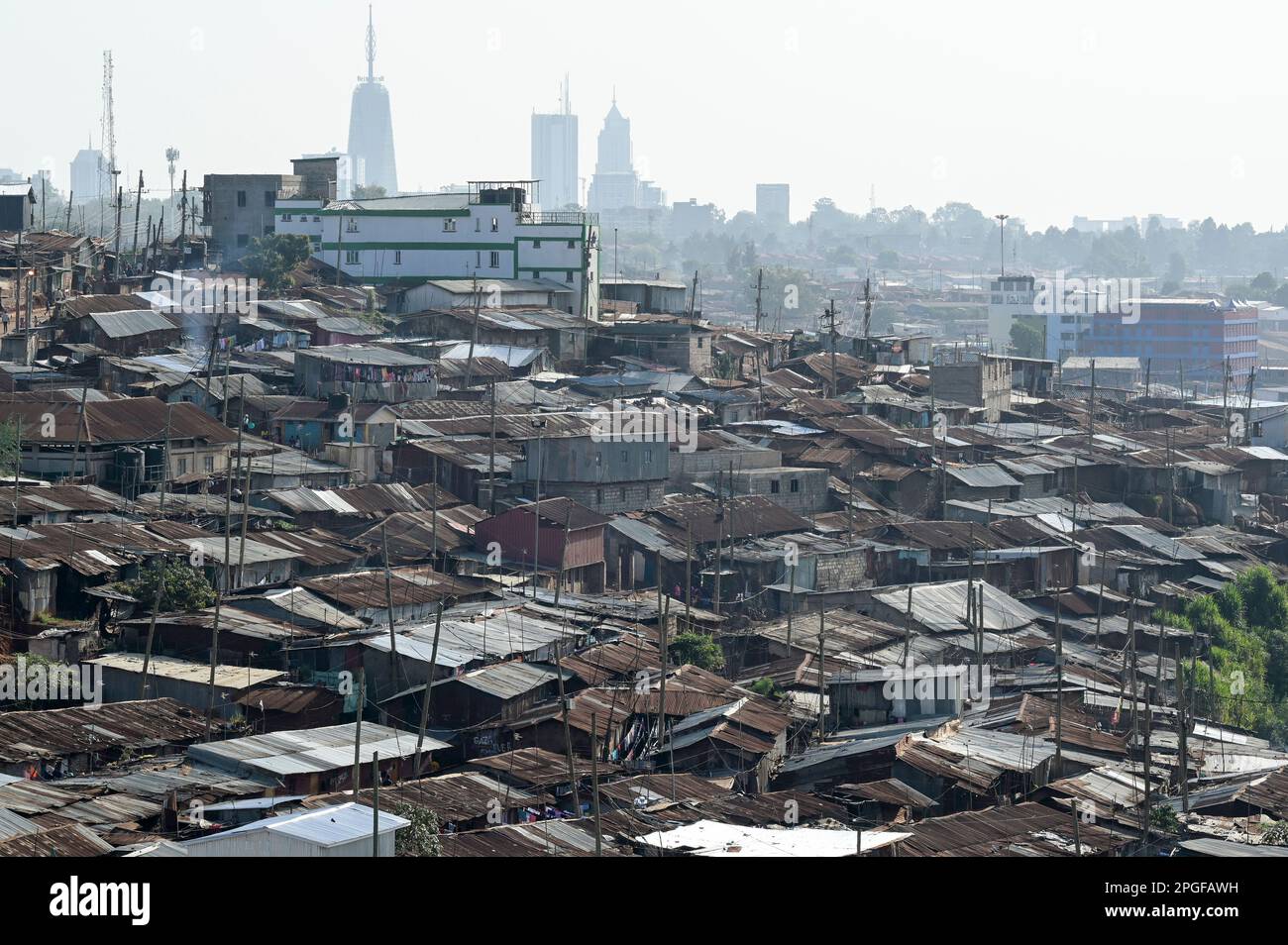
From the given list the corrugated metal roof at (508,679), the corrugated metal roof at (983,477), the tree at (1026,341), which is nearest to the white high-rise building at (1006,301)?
the tree at (1026,341)

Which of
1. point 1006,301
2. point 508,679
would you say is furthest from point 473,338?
point 1006,301

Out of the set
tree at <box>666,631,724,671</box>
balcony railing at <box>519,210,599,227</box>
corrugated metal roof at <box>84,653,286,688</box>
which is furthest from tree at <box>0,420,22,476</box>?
balcony railing at <box>519,210,599,227</box>

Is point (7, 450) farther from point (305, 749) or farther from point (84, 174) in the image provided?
point (84, 174)

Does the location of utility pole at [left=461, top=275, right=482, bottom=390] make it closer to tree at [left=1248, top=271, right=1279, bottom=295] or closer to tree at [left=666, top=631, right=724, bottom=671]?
tree at [left=666, top=631, right=724, bottom=671]

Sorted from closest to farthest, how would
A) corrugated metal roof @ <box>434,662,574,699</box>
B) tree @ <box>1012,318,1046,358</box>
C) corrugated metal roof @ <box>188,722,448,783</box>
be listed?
corrugated metal roof @ <box>188,722,448,783</box>, corrugated metal roof @ <box>434,662,574,699</box>, tree @ <box>1012,318,1046,358</box>

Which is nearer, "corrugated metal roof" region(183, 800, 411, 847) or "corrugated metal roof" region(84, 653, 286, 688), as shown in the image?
"corrugated metal roof" region(183, 800, 411, 847)
